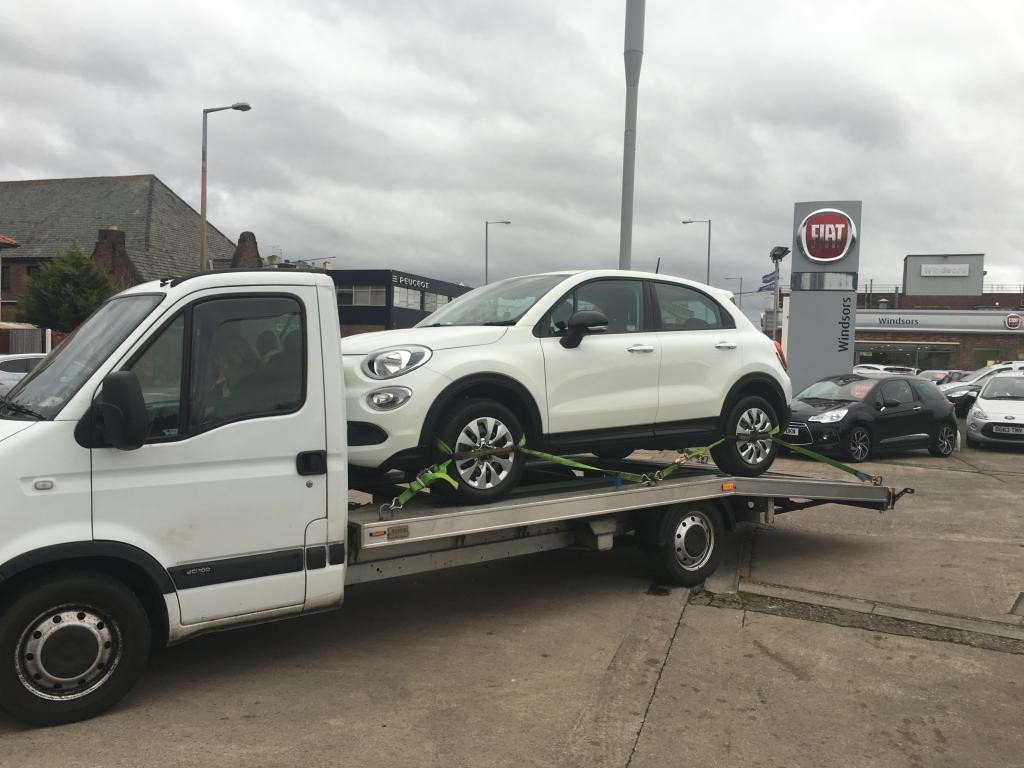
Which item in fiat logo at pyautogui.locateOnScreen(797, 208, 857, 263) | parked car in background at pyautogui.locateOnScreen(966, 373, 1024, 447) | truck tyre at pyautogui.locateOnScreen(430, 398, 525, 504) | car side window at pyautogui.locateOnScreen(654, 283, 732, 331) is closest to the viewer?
truck tyre at pyautogui.locateOnScreen(430, 398, 525, 504)

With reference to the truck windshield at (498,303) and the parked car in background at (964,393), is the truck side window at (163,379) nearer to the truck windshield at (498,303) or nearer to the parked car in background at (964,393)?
the truck windshield at (498,303)

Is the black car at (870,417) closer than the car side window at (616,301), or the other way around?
the car side window at (616,301)

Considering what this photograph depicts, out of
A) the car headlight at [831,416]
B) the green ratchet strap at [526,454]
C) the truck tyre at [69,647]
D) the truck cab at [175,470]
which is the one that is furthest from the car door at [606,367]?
the car headlight at [831,416]

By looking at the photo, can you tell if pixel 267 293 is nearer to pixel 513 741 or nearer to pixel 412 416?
pixel 412 416

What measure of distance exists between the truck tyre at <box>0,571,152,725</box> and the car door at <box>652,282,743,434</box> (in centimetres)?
369

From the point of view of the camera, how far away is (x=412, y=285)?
237 ft

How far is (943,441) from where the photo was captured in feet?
50.3

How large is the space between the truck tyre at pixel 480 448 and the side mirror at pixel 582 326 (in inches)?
26.7

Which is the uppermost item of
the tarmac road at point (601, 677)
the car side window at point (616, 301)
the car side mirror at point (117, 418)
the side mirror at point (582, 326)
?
the car side window at point (616, 301)

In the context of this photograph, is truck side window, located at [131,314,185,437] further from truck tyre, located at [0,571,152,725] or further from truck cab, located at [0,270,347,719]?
truck tyre, located at [0,571,152,725]

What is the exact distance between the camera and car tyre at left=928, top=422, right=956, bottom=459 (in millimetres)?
15234

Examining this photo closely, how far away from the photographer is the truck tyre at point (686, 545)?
649 centimetres

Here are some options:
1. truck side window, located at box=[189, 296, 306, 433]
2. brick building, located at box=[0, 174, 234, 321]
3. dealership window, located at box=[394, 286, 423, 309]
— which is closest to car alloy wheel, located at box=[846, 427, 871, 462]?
truck side window, located at box=[189, 296, 306, 433]

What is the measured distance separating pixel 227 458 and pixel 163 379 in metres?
0.48
